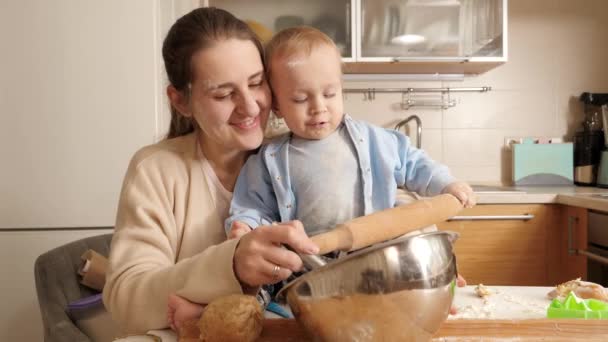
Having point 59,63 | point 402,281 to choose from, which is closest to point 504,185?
point 59,63

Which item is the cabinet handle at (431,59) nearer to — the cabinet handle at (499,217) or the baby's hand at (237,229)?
the cabinet handle at (499,217)

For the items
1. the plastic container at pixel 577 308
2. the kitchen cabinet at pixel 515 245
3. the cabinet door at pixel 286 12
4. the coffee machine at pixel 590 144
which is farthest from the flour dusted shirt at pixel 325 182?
the coffee machine at pixel 590 144

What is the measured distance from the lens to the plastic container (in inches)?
27.2

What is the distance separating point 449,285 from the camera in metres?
0.57

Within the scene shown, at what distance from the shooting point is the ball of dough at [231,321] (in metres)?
0.58

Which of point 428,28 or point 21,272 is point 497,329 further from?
point 428,28

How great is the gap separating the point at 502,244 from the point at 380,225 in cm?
161

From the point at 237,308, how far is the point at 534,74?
238cm

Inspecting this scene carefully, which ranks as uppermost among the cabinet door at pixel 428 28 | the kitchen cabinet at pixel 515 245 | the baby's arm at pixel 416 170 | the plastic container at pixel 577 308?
the cabinet door at pixel 428 28

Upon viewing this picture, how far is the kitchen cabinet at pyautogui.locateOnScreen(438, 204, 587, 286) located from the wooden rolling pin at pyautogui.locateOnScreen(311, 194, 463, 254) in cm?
141

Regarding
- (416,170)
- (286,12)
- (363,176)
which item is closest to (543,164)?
(286,12)

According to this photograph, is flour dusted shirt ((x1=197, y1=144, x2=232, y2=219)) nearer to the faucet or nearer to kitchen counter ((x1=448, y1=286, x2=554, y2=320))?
kitchen counter ((x1=448, y1=286, x2=554, y2=320))

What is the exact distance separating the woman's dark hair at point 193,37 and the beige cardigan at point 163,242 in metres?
0.14

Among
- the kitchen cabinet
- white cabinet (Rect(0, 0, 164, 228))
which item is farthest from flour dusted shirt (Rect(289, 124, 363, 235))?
the kitchen cabinet
